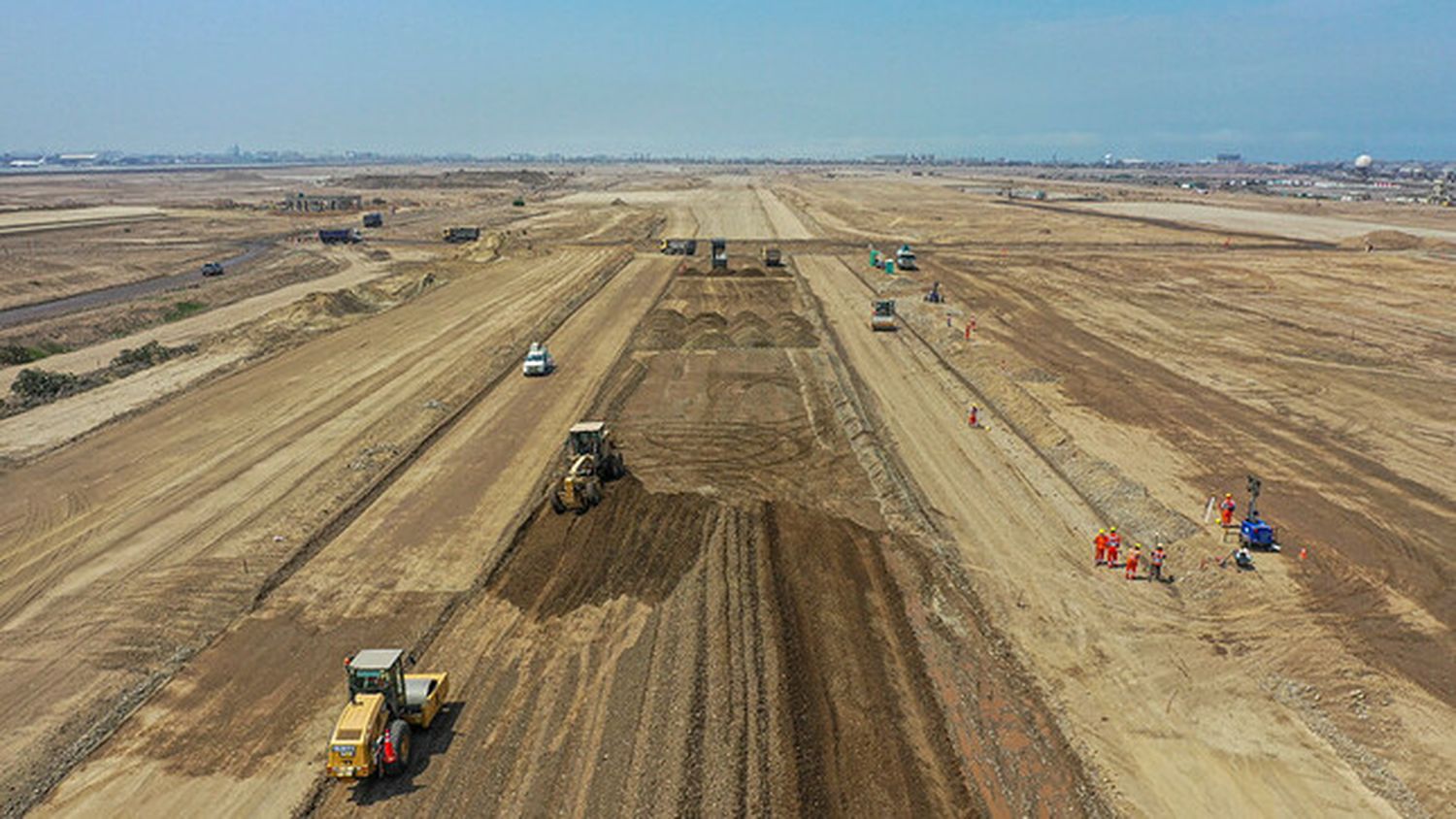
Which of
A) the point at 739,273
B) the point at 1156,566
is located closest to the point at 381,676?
the point at 1156,566

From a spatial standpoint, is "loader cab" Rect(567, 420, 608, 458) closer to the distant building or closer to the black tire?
the black tire

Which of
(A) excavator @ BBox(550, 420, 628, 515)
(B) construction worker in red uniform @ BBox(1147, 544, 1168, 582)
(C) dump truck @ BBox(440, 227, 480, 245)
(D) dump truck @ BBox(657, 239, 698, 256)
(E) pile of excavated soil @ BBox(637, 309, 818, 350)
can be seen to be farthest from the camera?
(C) dump truck @ BBox(440, 227, 480, 245)

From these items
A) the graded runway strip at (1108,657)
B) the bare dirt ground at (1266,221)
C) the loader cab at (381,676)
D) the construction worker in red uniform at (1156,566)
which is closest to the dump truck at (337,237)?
the graded runway strip at (1108,657)

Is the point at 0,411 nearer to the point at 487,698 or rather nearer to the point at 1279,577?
the point at 487,698

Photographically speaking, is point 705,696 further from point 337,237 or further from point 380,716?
point 337,237

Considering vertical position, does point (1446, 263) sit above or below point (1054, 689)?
above

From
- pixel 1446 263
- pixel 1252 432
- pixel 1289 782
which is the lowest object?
pixel 1289 782

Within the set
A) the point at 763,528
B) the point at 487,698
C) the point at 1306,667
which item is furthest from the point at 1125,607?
the point at 487,698

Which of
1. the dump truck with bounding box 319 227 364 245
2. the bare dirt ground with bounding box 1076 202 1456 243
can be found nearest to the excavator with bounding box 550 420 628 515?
the dump truck with bounding box 319 227 364 245
